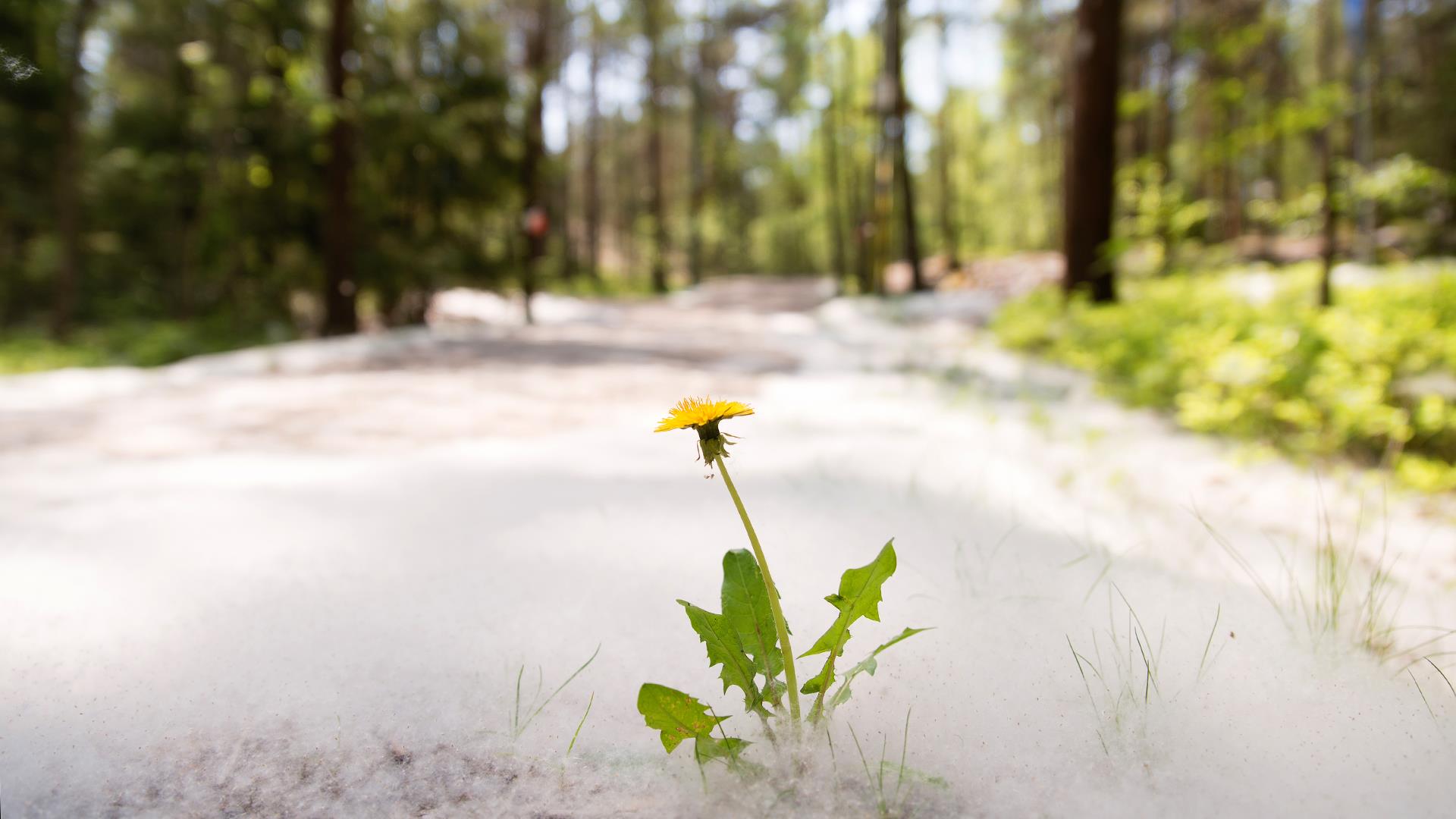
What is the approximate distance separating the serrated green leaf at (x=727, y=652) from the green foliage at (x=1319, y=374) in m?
2.83

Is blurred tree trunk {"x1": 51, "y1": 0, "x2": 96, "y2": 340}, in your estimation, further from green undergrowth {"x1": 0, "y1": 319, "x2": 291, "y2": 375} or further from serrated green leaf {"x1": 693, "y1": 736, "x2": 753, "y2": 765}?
serrated green leaf {"x1": 693, "y1": 736, "x2": 753, "y2": 765}

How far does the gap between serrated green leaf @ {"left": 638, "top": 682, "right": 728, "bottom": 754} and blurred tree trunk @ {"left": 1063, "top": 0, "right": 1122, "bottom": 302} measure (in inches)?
294

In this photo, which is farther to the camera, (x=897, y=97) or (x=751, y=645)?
(x=897, y=97)

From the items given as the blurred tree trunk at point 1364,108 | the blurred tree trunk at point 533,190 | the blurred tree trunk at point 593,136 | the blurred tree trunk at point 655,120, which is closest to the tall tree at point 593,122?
the blurred tree trunk at point 593,136

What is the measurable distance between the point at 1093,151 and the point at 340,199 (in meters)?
8.12

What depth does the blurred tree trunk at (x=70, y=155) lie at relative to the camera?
1032cm

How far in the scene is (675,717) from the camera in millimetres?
1187

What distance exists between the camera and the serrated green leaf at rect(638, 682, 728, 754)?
1.18m

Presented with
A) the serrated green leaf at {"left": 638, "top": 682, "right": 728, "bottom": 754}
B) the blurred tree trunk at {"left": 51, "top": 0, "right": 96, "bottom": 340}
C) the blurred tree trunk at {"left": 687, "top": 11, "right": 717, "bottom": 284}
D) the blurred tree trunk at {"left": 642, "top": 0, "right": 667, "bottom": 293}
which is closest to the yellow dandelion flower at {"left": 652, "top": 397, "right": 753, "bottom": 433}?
the serrated green leaf at {"left": 638, "top": 682, "right": 728, "bottom": 754}

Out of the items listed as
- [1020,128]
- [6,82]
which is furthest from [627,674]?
[1020,128]

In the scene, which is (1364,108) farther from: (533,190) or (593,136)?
(593,136)

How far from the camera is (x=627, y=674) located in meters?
1.44

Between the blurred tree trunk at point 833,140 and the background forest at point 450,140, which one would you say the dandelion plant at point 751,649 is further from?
the blurred tree trunk at point 833,140

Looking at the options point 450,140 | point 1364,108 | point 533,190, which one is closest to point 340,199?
point 450,140
